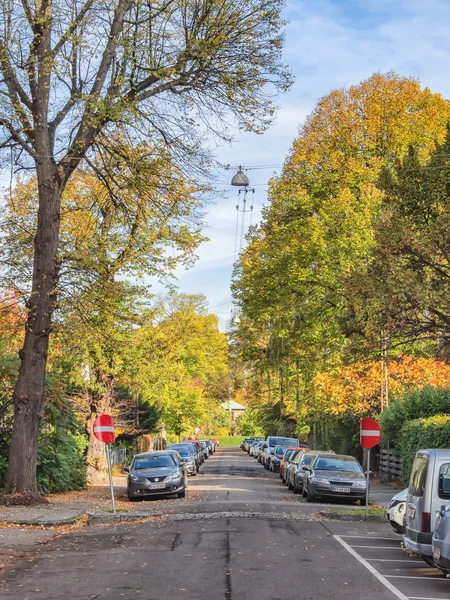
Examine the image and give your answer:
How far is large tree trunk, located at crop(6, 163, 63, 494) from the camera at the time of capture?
70.1 ft

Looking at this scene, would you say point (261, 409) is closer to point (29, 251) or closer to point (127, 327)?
point (127, 327)

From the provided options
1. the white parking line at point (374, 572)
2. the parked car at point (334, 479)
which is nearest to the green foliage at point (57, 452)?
the parked car at point (334, 479)

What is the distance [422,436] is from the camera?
26.4 meters

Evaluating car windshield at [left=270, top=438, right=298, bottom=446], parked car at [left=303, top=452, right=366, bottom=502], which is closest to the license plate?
parked car at [left=303, top=452, right=366, bottom=502]

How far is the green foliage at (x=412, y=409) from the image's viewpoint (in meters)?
28.8

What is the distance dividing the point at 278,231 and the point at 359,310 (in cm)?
1588

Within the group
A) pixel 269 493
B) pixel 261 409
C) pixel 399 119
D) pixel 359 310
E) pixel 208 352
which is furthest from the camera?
pixel 208 352

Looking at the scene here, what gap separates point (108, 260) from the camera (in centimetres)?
2370

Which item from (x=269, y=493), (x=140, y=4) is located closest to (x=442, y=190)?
(x=140, y=4)

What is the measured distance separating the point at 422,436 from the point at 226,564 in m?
16.3

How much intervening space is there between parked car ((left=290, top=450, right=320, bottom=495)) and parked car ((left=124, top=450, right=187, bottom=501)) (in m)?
3.84

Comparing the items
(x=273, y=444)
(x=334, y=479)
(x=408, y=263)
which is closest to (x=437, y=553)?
(x=408, y=263)

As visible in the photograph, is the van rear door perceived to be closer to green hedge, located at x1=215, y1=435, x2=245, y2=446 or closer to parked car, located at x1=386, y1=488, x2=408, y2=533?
parked car, located at x1=386, y1=488, x2=408, y2=533

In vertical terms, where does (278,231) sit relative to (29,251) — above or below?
above
